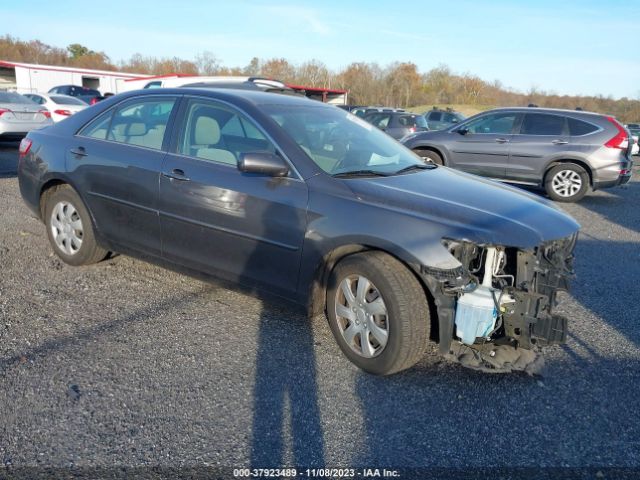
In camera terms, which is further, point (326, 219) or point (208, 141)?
point (208, 141)

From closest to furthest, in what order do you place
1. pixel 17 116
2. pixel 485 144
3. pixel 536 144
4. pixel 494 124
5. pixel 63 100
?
1. pixel 536 144
2. pixel 485 144
3. pixel 494 124
4. pixel 17 116
5. pixel 63 100

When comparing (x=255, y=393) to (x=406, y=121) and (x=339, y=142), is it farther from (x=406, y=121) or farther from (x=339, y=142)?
(x=406, y=121)

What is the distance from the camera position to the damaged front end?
309cm

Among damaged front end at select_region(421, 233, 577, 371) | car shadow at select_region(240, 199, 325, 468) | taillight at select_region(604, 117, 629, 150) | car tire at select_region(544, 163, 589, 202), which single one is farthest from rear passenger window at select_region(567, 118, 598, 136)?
car shadow at select_region(240, 199, 325, 468)

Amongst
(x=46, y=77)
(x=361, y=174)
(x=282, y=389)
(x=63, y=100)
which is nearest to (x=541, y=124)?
(x=361, y=174)

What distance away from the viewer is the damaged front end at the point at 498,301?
3.09 metres

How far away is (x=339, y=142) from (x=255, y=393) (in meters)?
1.94

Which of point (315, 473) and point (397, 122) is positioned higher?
point (397, 122)

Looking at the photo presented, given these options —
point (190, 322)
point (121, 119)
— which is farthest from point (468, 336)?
point (121, 119)

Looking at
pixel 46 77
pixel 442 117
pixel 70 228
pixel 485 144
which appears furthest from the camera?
pixel 46 77

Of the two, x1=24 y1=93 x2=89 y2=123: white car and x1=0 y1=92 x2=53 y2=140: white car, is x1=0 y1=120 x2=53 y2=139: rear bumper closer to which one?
x1=0 y1=92 x2=53 y2=140: white car

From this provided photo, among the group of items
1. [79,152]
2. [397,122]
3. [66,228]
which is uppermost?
[397,122]

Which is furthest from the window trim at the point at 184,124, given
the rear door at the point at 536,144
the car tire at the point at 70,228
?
the rear door at the point at 536,144

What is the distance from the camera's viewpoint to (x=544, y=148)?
1005 cm
